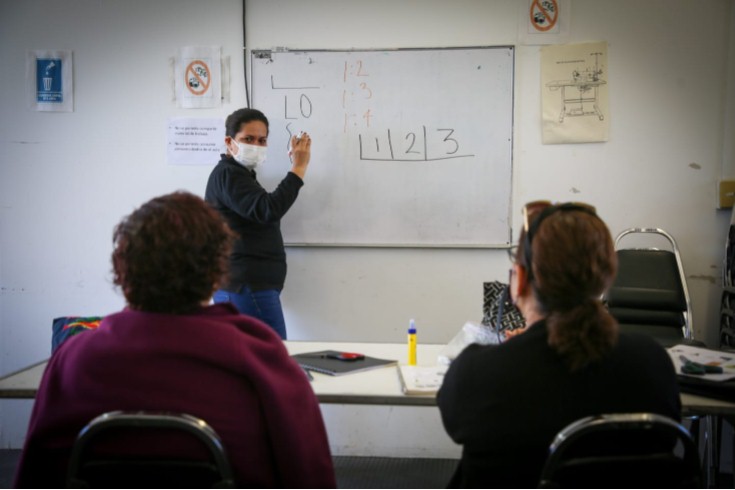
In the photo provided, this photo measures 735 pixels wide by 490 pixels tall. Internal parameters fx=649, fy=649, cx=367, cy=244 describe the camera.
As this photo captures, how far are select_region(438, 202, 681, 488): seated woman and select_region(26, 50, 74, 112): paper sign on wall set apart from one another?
2.99 m

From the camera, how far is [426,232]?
10.8 feet

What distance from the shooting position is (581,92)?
3.21 m

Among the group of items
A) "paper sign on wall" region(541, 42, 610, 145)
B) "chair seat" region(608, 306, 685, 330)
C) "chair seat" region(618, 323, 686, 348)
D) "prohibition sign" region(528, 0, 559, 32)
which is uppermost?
"prohibition sign" region(528, 0, 559, 32)

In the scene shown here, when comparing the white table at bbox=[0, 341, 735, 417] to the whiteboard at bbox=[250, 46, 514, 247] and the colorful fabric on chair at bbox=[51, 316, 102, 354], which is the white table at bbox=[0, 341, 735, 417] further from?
the whiteboard at bbox=[250, 46, 514, 247]

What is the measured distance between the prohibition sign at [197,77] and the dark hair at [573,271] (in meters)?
2.55

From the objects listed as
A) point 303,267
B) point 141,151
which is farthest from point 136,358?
point 141,151

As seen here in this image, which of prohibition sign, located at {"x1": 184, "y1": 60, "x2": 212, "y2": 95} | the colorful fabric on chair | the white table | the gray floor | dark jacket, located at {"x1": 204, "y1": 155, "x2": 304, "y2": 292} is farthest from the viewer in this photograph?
prohibition sign, located at {"x1": 184, "y1": 60, "x2": 212, "y2": 95}

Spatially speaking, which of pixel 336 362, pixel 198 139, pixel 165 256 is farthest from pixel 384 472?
pixel 165 256

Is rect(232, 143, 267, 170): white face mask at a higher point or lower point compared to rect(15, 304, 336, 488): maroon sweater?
higher

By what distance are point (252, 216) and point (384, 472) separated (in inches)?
53.9

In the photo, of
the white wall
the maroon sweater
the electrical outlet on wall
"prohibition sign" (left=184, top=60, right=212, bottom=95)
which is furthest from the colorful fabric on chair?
the electrical outlet on wall

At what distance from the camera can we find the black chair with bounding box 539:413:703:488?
1181mm

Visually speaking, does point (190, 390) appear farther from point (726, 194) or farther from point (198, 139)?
point (726, 194)

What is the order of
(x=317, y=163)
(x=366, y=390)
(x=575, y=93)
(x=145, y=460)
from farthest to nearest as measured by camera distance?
(x=317, y=163), (x=575, y=93), (x=366, y=390), (x=145, y=460)
